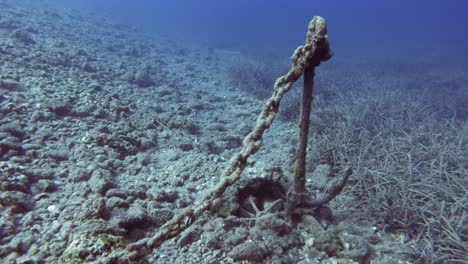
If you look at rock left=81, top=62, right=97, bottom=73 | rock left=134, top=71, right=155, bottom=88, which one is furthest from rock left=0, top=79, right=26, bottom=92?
rock left=134, top=71, right=155, bottom=88

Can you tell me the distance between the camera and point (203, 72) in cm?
1291

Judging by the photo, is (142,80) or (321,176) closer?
(321,176)

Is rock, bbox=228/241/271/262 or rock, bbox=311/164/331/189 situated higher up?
rock, bbox=311/164/331/189

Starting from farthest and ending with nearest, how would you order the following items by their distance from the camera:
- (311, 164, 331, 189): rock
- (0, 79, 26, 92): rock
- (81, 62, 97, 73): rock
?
(81, 62, 97, 73): rock → (0, 79, 26, 92): rock → (311, 164, 331, 189): rock

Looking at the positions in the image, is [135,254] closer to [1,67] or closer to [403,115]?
[1,67]

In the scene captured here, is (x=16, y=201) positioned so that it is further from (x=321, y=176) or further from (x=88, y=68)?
(x=88, y=68)

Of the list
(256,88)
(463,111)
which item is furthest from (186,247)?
(463,111)

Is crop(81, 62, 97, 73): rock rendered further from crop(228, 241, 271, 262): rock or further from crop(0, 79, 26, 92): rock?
crop(228, 241, 271, 262): rock

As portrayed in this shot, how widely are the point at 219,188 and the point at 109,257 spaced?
1.00 m

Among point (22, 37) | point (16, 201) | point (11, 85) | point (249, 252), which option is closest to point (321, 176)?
point (249, 252)

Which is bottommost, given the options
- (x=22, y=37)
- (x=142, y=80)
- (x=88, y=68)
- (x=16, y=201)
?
(x=16, y=201)

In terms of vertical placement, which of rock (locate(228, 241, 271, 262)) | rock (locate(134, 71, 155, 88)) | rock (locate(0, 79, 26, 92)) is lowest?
rock (locate(228, 241, 271, 262))

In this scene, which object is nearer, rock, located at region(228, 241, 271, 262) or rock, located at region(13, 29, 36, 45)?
rock, located at region(228, 241, 271, 262)

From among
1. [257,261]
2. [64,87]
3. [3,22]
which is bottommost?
[257,261]
